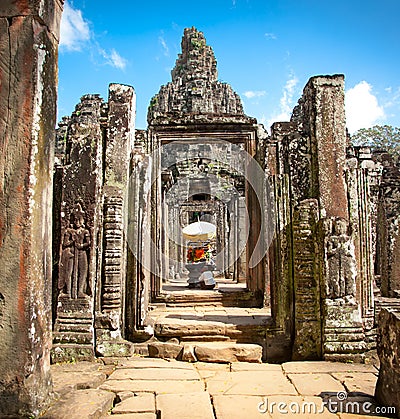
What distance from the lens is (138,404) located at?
393 cm

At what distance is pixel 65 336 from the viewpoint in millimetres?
5629

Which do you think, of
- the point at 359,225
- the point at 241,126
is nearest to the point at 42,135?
the point at 359,225

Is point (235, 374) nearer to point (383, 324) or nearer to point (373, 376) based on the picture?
point (373, 376)

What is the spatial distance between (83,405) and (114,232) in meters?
2.69

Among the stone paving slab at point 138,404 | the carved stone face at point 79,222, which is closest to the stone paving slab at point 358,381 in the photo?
the stone paving slab at point 138,404

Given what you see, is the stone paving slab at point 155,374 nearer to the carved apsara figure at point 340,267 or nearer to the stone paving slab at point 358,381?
the stone paving slab at point 358,381

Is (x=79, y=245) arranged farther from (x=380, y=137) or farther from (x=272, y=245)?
(x=380, y=137)

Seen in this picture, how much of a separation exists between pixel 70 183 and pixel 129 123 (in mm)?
1455

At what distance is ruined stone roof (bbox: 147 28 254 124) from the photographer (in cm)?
1970

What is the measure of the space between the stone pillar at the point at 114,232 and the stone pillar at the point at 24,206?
219 cm

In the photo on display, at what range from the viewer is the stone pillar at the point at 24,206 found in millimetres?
3299

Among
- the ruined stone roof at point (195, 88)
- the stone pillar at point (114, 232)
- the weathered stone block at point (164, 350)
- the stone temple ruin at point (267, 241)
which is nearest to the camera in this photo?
the stone temple ruin at point (267, 241)

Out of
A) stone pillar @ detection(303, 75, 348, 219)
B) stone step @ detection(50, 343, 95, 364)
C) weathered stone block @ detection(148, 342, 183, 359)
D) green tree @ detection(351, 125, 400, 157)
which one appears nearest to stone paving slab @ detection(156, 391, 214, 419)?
weathered stone block @ detection(148, 342, 183, 359)

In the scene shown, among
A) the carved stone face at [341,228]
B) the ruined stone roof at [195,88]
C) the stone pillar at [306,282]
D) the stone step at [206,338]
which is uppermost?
the ruined stone roof at [195,88]
